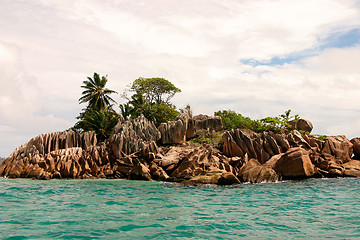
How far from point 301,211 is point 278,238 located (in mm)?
4883

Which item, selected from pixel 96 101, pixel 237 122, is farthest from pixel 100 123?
pixel 237 122

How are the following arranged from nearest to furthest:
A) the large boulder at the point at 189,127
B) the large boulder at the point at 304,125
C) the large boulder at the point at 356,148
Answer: the large boulder at the point at 356,148, the large boulder at the point at 189,127, the large boulder at the point at 304,125

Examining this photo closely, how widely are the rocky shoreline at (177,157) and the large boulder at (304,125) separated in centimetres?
1018

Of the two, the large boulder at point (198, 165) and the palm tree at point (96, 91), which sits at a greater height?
the palm tree at point (96, 91)

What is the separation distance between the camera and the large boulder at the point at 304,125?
152 ft

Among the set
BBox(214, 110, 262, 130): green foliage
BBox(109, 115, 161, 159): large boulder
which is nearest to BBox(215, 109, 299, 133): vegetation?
BBox(214, 110, 262, 130): green foliage

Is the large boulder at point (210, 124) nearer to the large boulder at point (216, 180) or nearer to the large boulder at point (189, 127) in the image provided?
the large boulder at point (189, 127)

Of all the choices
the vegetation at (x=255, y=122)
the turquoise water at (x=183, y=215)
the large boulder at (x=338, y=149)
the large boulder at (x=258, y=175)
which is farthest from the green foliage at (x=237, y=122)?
the turquoise water at (x=183, y=215)

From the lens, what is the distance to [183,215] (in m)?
12.4

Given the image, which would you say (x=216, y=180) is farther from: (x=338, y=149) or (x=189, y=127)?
(x=189, y=127)

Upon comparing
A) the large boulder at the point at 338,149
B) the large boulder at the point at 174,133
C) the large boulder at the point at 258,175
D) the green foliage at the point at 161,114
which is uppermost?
the green foliage at the point at 161,114

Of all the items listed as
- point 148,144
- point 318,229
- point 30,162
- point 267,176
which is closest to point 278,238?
point 318,229

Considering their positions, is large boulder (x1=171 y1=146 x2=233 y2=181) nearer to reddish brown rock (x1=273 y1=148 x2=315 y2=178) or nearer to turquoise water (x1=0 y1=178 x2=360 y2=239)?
reddish brown rock (x1=273 y1=148 x2=315 y2=178)

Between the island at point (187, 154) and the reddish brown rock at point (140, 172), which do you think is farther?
the reddish brown rock at point (140, 172)
